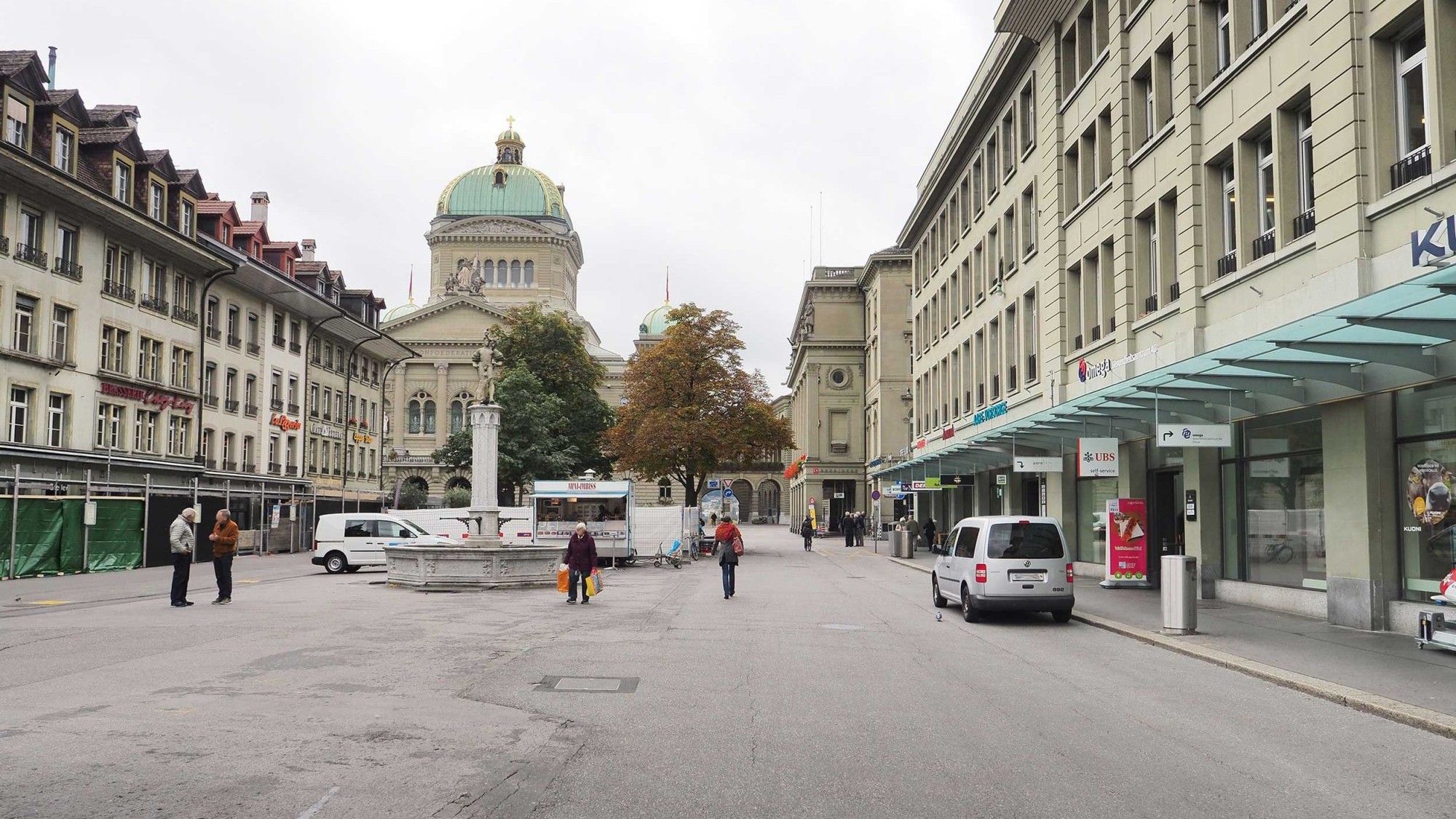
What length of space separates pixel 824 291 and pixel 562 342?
62.8 feet

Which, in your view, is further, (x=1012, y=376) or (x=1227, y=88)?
(x=1012, y=376)

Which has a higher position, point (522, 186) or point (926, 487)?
point (522, 186)

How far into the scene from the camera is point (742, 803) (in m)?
6.42

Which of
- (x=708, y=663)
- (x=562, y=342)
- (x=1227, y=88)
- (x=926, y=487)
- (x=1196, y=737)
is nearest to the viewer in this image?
(x=1196, y=737)

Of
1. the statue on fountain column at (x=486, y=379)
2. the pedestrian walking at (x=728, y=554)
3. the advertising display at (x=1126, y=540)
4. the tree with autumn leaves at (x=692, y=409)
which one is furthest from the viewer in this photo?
the tree with autumn leaves at (x=692, y=409)

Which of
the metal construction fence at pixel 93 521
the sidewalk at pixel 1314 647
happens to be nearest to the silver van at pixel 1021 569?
the sidewalk at pixel 1314 647

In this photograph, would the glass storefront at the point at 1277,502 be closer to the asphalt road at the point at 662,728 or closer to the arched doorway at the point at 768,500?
the asphalt road at the point at 662,728

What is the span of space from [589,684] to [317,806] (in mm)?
4921

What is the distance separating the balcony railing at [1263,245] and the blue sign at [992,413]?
618 inches

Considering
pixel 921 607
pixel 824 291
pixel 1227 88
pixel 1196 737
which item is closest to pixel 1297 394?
pixel 1227 88

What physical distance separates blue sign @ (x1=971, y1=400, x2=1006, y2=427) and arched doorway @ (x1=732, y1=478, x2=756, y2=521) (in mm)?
92983

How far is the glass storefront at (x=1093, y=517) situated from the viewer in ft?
88.4

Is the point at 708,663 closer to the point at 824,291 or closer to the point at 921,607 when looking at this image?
the point at 921,607

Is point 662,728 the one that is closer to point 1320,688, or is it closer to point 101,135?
point 1320,688
